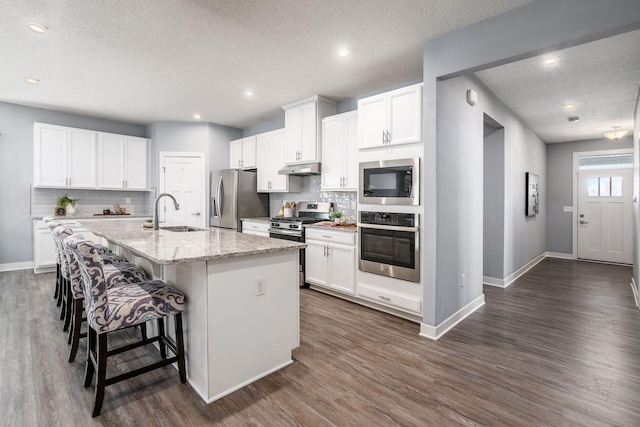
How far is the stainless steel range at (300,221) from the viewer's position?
427 cm

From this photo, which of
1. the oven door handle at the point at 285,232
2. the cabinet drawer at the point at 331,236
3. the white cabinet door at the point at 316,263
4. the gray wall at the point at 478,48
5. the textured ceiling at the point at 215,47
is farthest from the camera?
the oven door handle at the point at 285,232

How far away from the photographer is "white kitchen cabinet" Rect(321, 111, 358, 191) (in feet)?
13.1

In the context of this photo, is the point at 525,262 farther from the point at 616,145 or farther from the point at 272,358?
the point at 272,358

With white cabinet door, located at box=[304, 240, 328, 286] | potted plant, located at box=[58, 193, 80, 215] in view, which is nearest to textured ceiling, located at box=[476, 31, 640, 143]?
white cabinet door, located at box=[304, 240, 328, 286]

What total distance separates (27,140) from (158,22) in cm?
418

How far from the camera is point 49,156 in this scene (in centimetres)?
508

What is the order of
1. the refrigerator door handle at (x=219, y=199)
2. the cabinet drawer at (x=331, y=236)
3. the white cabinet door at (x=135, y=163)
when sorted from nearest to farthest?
the cabinet drawer at (x=331, y=236) → the refrigerator door handle at (x=219, y=199) → the white cabinet door at (x=135, y=163)

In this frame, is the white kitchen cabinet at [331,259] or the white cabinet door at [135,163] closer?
the white kitchen cabinet at [331,259]

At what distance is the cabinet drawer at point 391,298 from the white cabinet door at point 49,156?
17.0 feet

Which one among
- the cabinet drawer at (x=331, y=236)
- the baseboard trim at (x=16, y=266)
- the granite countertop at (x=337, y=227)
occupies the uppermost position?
the granite countertop at (x=337, y=227)

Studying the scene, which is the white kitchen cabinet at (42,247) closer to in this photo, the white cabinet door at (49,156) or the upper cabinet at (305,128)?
the white cabinet door at (49,156)

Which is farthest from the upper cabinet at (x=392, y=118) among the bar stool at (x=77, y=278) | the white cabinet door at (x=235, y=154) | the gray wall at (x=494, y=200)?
the white cabinet door at (x=235, y=154)

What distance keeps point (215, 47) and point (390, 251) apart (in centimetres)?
263

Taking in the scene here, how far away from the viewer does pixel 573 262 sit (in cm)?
643
